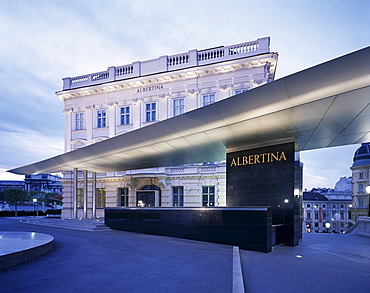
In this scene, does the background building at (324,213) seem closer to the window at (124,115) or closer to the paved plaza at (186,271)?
the window at (124,115)

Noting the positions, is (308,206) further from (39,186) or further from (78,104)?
(39,186)

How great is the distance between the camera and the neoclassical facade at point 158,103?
28125 mm

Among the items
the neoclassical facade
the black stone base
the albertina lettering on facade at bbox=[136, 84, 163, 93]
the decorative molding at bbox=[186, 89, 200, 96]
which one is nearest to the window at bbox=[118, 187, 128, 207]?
the neoclassical facade

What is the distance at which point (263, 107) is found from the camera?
10234 millimetres

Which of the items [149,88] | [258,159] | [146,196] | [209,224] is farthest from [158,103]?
[209,224]

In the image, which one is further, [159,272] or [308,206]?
[308,206]

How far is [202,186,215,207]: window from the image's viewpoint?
28.8m

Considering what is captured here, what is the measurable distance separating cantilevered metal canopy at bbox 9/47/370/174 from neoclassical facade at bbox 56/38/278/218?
35.3ft

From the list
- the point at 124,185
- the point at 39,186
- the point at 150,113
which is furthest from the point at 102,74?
the point at 39,186

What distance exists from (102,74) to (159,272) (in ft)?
100

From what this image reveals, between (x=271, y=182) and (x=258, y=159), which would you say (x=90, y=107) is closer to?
(x=258, y=159)

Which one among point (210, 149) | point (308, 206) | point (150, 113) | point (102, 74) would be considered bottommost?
point (308, 206)

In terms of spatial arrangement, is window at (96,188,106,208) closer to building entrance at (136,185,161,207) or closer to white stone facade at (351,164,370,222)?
building entrance at (136,185,161,207)

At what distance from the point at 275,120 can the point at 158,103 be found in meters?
21.4
